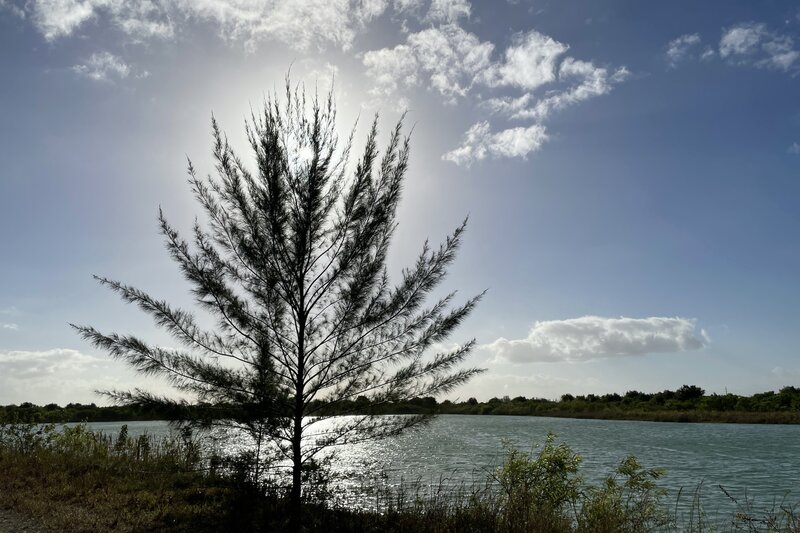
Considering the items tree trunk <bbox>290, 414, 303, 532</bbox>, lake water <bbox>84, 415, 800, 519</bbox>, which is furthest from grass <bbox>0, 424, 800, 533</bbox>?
lake water <bbox>84, 415, 800, 519</bbox>

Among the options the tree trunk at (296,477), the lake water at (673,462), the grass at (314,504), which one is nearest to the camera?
the tree trunk at (296,477)

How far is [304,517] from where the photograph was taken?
8.16 m

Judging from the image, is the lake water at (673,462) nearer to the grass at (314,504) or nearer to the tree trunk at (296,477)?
the tree trunk at (296,477)

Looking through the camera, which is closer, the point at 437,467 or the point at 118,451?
the point at 118,451

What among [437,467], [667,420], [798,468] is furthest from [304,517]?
[667,420]

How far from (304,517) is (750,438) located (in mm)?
40203

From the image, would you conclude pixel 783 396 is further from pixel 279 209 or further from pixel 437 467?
pixel 279 209

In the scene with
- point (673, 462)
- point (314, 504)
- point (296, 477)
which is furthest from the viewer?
point (673, 462)

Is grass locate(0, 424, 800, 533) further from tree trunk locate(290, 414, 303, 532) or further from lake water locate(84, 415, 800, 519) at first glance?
lake water locate(84, 415, 800, 519)

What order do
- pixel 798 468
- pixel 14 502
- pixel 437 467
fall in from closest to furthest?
pixel 14 502
pixel 437 467
pixel 798 468

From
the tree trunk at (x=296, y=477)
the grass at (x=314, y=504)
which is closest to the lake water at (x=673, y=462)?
the tree trunk at (x=296, y=477)

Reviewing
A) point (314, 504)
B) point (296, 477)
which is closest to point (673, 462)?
point (314, 504)

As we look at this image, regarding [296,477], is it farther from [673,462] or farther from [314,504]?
[673,462]

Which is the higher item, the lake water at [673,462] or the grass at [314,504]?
the grass at [314,504]
